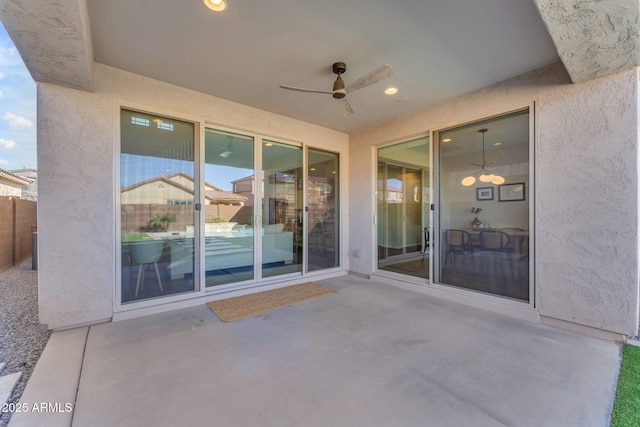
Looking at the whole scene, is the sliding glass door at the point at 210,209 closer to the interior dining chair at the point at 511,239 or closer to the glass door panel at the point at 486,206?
the glass door panel at the point at 486,206

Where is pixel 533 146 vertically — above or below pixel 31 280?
above

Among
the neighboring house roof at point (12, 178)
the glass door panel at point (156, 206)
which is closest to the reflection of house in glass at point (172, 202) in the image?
the glass door panel at point (156, 206)

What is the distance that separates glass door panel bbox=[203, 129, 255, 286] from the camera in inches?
141

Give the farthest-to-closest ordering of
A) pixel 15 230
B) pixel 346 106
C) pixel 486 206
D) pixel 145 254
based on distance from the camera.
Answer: pixel 15 230
pixel 486 206
pixel 145 254
pixel 346 106

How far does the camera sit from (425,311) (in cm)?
321

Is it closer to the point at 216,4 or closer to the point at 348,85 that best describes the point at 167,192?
the point at 216,4

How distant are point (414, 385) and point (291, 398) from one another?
0.86 metres

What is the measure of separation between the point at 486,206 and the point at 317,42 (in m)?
2.85

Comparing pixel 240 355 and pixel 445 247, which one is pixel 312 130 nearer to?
pixel 445 247

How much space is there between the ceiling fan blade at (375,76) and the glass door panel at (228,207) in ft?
6.53

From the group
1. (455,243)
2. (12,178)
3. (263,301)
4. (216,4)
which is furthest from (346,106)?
(12,178)

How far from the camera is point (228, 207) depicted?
148 inches

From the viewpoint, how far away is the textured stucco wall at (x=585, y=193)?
7.88 ft

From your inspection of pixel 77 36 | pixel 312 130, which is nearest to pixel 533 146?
pixel 312 130
